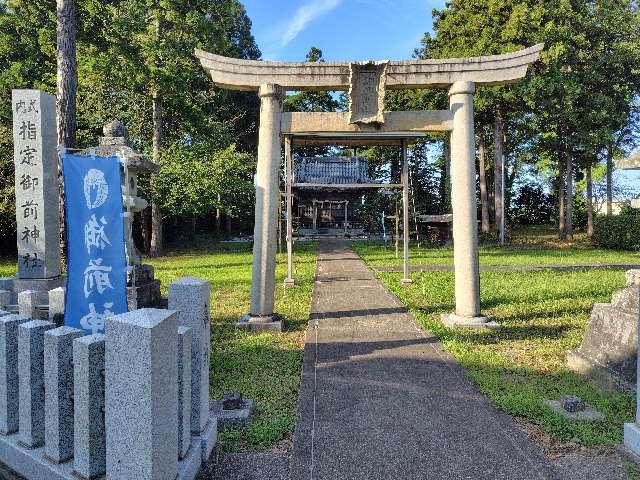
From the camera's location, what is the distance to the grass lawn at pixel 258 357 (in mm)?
3863

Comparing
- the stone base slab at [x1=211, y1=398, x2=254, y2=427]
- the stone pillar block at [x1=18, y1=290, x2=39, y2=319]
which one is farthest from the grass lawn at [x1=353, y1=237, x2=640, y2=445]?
the stone pillar block at [x1=18, y1=290, x2=39, y2=319]

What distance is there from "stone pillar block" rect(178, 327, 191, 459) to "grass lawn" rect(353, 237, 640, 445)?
9.80 ft

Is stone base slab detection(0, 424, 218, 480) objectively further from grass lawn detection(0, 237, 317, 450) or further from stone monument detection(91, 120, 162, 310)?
stone monument detection(91, 120, 162, 310)

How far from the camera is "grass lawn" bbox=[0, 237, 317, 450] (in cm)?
386

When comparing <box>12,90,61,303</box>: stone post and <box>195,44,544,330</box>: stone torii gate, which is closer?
<box>12,90,61,303</box>: stone post

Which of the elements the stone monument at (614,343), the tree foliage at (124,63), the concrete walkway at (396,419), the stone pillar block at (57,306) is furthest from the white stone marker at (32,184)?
the tree foliage at (124,63)

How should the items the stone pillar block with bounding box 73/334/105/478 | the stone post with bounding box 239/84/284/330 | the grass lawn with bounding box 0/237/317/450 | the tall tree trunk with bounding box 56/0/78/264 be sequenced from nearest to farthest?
the stone pillar block with bounding box 73/334/105/478 < the grass lawn with bounding box 0/237/317/450 < the stone post with bounding box 239/84/284/330 < the tall tree trunk with bounding box 56/0/78/264

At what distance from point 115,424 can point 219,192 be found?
15329 mm

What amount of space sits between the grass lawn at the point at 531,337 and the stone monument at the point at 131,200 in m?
4.61

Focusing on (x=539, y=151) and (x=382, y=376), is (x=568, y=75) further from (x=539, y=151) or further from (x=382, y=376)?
(x=382, y=376)

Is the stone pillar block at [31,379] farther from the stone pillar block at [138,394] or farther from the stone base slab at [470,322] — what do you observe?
the stone base slab at [470,322]

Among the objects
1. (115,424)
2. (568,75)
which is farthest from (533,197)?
(115,424)

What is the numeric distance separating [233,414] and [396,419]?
1.48 metres

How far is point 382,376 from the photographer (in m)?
5.06
